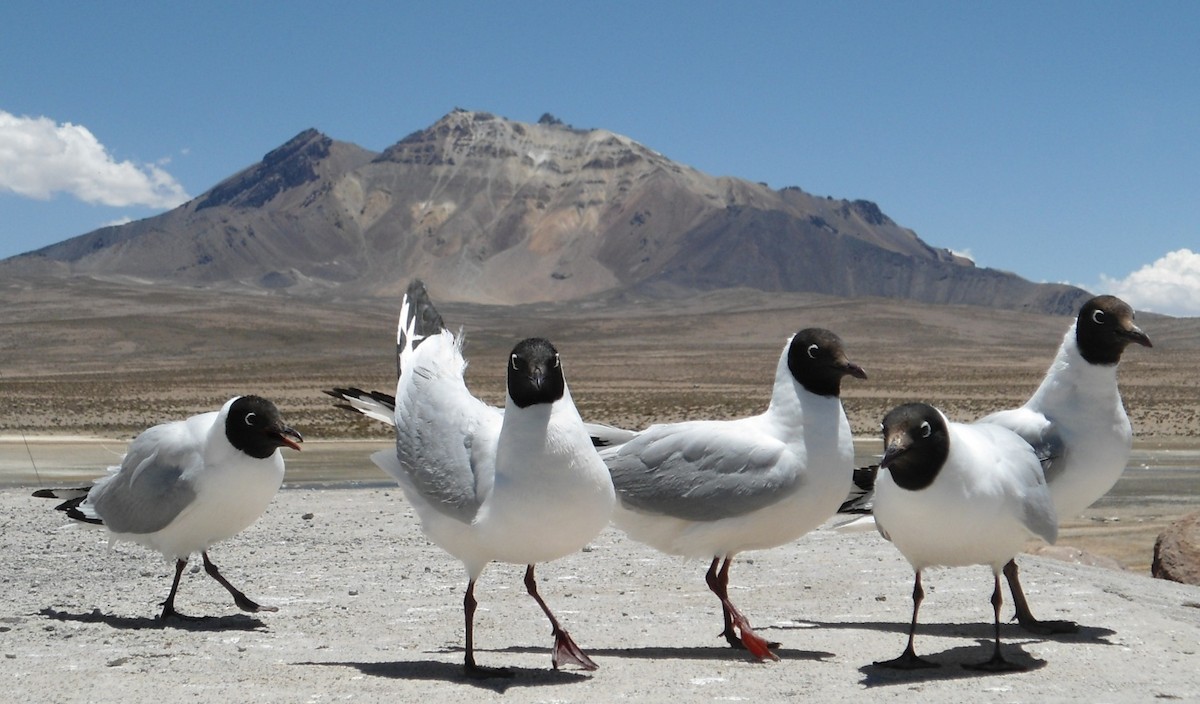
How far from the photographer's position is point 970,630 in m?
8.59

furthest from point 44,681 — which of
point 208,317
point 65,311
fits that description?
point 65,311

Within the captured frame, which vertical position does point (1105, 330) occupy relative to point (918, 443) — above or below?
above

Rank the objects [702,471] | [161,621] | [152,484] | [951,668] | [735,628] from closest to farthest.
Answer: [951,668] → [702,471] → [735,628] → [161,621] → [152,484]

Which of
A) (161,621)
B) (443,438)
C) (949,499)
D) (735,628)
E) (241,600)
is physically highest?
(443,438)

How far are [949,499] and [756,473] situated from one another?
3.67 feet

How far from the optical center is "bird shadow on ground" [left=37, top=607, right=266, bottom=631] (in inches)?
336

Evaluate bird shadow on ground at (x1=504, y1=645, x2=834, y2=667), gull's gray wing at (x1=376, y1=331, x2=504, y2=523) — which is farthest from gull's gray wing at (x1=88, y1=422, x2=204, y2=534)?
bird shadow on ground at (x1=504, y1=645, x2=834, y2=667)

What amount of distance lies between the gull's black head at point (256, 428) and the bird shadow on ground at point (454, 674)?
1.80 m

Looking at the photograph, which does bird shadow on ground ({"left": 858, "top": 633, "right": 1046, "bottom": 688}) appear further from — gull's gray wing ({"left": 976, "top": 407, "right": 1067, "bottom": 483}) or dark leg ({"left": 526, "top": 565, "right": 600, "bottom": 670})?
dark leg ({"left": 526, "top": 565, "right": 600, "bottom": 670})

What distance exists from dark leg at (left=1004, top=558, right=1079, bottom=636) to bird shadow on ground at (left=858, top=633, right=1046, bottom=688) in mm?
521

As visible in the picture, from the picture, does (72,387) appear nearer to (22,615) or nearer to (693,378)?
(693,378)

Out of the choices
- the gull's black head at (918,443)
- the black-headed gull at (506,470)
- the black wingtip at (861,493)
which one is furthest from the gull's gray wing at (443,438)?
the black wingtip at (861,493)

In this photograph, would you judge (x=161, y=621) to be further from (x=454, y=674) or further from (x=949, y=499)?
(x=949, y=499)

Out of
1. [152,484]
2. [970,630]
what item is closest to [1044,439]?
[970,630]
